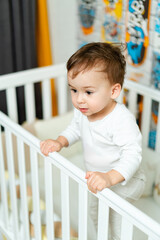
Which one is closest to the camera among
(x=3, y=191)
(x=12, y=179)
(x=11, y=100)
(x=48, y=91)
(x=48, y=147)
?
(x=48, y=147)

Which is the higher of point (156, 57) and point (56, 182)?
point (156, 57)

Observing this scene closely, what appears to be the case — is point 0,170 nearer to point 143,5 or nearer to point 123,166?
point 123,166

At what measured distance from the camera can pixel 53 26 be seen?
7.31 feet

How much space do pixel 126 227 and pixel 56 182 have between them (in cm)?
88

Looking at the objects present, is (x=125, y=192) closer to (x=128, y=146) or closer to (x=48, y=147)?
Answer: (x=128, y=146)

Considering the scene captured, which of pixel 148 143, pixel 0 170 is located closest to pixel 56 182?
pixel 0 170

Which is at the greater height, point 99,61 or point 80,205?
point 99,61

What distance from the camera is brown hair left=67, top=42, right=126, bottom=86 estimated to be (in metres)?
1.04

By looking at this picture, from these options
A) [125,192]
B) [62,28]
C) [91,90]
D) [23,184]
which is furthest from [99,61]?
[62,28]

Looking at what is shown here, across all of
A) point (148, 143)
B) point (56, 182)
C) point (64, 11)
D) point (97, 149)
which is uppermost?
point (64, 11)

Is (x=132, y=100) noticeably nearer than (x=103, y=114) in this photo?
No

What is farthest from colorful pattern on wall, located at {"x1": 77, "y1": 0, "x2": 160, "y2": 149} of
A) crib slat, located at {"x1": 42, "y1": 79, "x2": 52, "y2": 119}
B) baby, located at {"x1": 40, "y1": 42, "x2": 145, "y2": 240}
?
baby, located at {"x1": 40, "y1": 42, "x2": 145, "y2": 240}

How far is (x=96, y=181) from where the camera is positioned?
93cm

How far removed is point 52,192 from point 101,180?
0.86 ft
